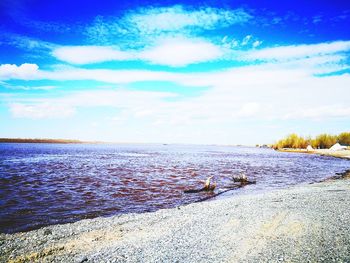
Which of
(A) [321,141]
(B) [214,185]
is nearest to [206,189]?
(B) [214,185]

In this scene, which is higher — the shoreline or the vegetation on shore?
the vegetation on shore

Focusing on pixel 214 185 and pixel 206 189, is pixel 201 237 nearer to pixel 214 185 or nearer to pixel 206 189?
pixel 206 189

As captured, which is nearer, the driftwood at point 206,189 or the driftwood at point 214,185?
the driftwood at point 206,189

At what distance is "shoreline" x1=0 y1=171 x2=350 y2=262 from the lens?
7.37 m

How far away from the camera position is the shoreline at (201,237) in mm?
7367

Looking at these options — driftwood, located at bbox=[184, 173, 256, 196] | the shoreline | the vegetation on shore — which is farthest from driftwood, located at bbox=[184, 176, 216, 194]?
the vegetation on shore

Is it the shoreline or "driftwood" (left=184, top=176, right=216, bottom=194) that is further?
"driftwood" (left=184, top=176, right=216, bottom=194)

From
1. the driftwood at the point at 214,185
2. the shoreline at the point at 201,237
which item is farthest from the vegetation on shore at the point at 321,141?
the shoreline at the point at 201,237

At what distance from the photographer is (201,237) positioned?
8.86 m

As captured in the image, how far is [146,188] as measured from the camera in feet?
69.3

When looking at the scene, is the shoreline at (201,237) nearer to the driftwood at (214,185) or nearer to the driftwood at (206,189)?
the driftwood at (206,189)

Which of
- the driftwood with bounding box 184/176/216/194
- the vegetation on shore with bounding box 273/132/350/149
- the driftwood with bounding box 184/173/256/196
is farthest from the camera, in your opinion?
the vegetation on shore with bounding box 273/132/350/149

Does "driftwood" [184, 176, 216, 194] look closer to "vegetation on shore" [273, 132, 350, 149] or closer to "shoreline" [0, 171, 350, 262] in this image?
"shoreline" [0, 171, 350, 262]

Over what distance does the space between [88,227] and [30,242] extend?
2238mm
